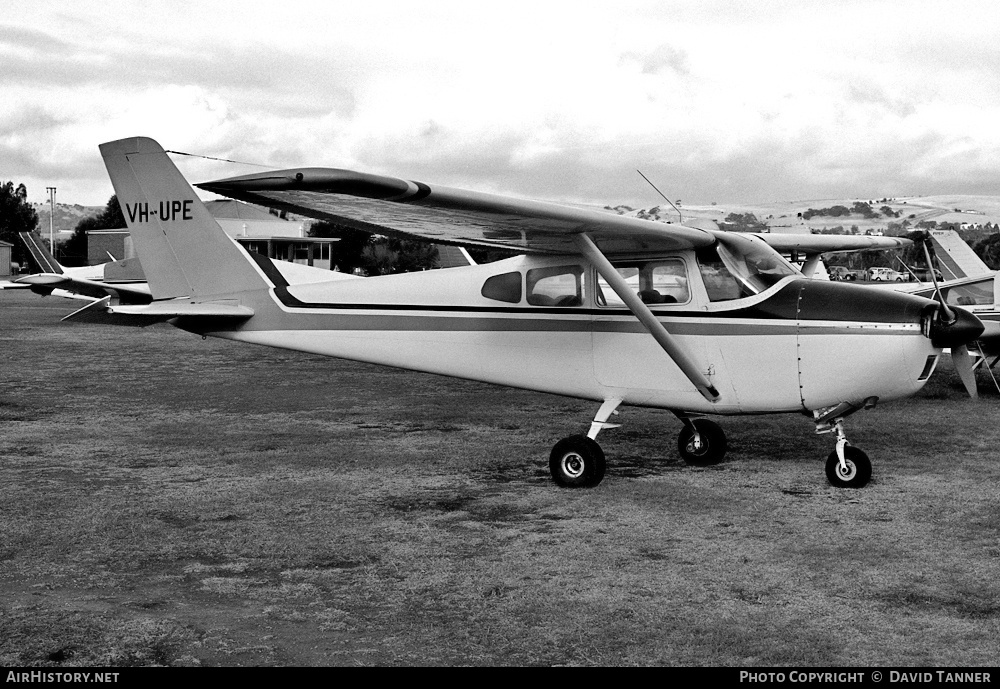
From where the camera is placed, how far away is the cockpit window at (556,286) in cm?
826

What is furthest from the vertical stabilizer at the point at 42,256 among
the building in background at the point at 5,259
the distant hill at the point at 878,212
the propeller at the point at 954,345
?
the distant hill at the point at 878,212

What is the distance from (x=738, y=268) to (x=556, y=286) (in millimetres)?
1529

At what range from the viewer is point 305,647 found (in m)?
4.27

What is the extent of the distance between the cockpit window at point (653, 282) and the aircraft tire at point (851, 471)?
67.7 inches

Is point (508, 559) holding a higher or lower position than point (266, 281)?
lower

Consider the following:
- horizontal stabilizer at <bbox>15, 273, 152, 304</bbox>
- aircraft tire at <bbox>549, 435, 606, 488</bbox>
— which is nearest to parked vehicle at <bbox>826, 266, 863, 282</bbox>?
horizontal stabilizer at <bbox>15, 273, 152, 304</bbox>

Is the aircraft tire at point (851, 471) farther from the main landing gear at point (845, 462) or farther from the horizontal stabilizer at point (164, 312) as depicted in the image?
the horizontal stabilizer at point (164, 312)

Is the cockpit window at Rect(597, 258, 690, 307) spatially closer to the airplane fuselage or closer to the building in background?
the airplane fuselage

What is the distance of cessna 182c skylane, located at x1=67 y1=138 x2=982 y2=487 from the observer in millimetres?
7160

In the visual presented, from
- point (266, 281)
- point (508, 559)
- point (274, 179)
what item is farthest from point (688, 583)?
point (266, 281)

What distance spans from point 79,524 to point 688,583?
12.8 feet

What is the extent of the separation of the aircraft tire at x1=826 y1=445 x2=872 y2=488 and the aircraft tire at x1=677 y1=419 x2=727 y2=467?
116 centimetres

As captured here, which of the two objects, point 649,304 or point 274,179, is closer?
point 274,179
